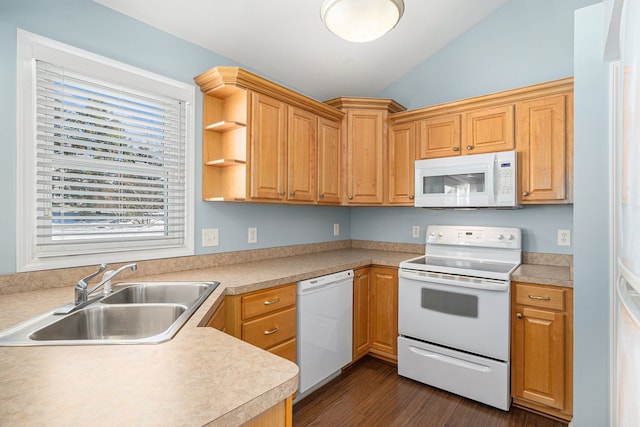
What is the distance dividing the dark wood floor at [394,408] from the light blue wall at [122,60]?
1248mm

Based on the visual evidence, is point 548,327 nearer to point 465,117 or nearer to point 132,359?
point 465,117

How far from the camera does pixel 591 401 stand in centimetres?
172

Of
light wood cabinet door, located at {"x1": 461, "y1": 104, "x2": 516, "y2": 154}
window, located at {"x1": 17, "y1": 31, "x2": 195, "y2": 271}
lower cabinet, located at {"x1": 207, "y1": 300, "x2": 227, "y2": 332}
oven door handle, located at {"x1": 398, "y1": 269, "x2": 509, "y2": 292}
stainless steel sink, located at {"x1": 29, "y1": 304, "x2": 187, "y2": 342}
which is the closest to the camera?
stainless steel sink, located at {"x1": 29, "y1": 304, "x2": 187, "y2": 342}

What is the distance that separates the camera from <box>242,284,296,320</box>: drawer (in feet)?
6.13

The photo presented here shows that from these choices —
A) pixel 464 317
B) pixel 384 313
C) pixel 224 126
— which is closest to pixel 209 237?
pixel 224 126

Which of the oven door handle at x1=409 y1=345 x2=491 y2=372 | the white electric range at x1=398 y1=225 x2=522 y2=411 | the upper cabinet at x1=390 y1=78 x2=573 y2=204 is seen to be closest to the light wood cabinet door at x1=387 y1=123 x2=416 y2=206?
the upper cabinet at x1=390 y1=78 x2=573 y2=204

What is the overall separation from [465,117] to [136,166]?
2463 millimetres

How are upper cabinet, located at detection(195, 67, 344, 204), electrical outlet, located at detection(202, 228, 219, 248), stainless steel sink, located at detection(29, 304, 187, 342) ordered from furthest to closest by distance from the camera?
1. electrical outlet, located at detection(202, 228, 219, 248)
2. upper cabinet, located at detection(195, 67, 344, 204)
3. stainless steel sink, located at detection(29, 304, 187, 342)

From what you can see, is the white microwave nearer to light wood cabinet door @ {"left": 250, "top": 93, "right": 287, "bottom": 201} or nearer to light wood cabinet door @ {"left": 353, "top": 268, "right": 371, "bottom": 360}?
light wood cabinet door @ {"left": 353, "top": 268, "right": 371, "bottom": 360}

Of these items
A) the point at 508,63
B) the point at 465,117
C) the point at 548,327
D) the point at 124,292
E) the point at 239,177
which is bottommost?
the point at 548,327

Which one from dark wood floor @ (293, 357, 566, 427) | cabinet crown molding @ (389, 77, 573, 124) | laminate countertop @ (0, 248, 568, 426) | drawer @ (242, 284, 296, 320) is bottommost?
dark wood floor @ (293, 357, 566, 427)

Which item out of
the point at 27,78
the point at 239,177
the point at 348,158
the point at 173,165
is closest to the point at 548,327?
the point at 348,158

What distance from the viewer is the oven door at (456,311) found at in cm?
216

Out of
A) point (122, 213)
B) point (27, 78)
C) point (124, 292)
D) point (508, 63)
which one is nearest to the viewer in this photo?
point (27, 78)
